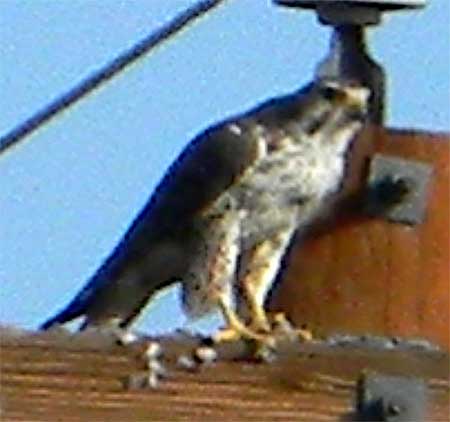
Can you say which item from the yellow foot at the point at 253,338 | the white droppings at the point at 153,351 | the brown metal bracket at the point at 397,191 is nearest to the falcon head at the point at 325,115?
the brown metal bracket at the point at 397,191

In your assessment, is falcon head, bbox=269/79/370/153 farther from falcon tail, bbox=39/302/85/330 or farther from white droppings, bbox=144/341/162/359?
white droppings, bbox=144/341/162/359

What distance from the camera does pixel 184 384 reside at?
155cm

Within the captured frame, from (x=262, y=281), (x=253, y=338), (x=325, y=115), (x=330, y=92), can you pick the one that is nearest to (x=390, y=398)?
(x=253, y=338)

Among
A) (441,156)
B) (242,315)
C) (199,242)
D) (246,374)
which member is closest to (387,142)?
(441,156)

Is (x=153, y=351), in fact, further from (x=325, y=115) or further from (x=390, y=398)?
(x=325, y=115)

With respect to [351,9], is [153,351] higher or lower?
lower

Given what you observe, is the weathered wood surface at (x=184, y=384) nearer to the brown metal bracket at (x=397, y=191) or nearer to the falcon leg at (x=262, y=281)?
the falcon leg at (x=262, y=281)

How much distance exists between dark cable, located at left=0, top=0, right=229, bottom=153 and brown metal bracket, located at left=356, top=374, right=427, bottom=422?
2.14 ft

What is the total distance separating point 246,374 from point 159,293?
5.69 feet

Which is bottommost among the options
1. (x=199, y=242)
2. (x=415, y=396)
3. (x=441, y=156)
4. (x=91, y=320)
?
(x=199, y=242)

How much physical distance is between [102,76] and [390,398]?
795 mm

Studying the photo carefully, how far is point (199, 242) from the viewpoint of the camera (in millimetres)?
3641

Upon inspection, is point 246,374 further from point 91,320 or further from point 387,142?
point 91,320

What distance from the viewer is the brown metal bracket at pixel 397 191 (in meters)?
1.81
